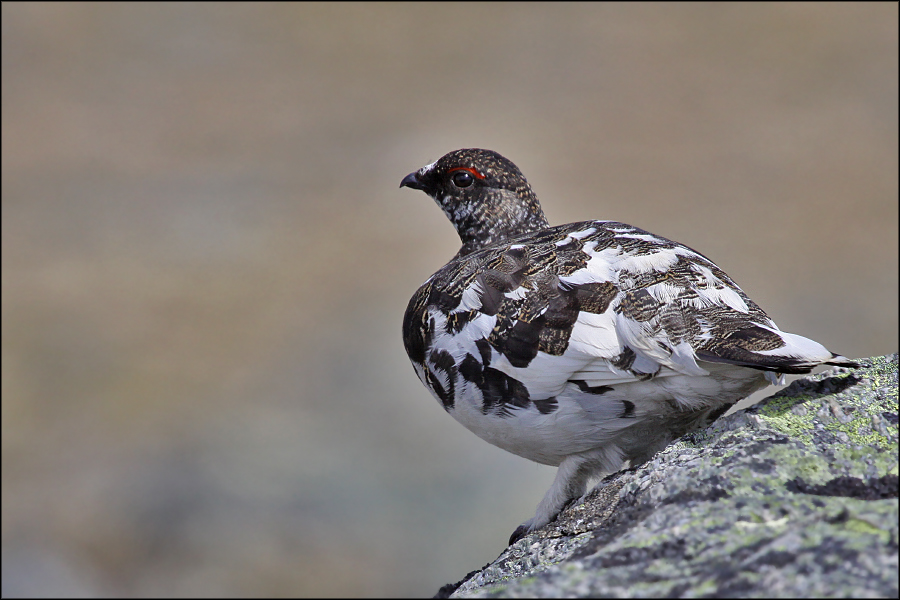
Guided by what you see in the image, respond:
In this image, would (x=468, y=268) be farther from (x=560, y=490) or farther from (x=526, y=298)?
(x=560, y=490)

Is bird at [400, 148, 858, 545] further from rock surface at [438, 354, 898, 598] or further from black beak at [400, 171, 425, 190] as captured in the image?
black beak at [400, 171, 425, 190]

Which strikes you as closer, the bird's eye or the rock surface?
the rock surface

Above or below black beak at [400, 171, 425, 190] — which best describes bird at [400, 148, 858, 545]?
below

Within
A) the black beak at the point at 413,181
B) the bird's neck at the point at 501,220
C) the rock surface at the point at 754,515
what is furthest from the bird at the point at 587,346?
the black beak at the point at 413,181

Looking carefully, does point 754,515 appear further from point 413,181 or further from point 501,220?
point 413,181

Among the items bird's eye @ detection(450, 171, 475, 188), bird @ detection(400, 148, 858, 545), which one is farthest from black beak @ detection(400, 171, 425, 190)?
bird @ detection(400, 148, 858, 545)

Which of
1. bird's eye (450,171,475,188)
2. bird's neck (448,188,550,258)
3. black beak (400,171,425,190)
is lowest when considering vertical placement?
bird's neck (448,188,550,258)

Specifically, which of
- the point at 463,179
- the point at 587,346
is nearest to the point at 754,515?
the point at 587,346

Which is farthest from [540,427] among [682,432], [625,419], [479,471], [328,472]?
[328,472]

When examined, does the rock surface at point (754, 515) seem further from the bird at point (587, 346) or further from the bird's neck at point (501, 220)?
the bird's neck at point (501, 220)
